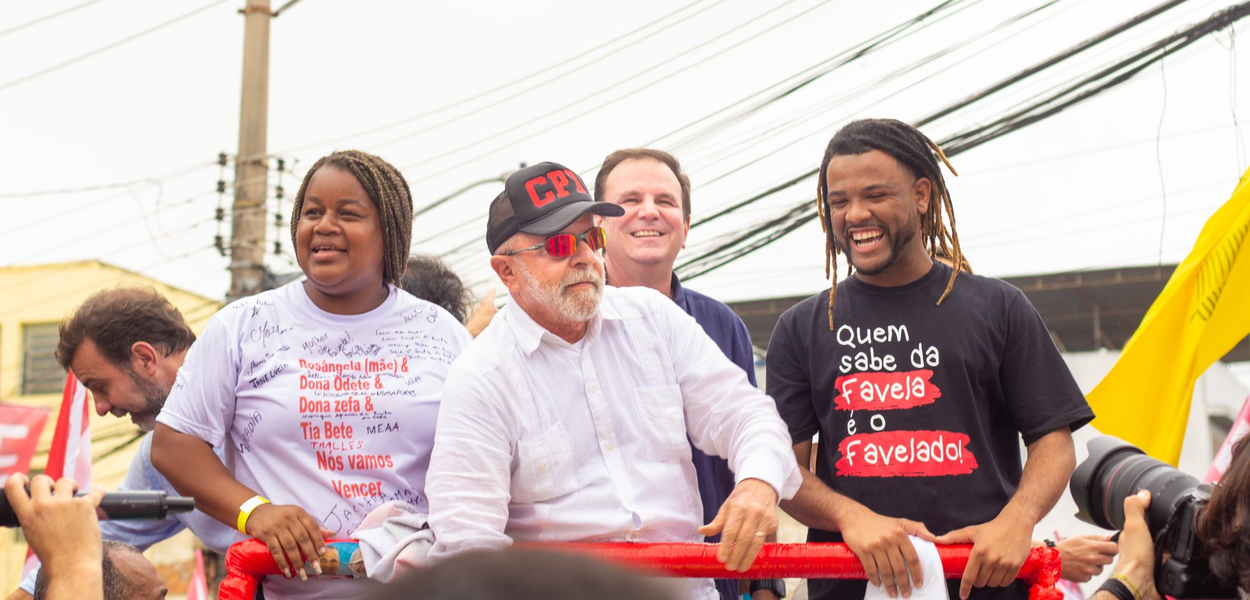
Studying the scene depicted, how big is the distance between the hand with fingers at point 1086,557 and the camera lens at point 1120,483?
0.93 meters

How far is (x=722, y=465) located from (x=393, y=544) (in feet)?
4.29

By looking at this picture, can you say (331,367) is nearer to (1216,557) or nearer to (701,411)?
(701,411)

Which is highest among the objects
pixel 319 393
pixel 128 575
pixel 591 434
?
pixel 319 393

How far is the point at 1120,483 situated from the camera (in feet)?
9.74

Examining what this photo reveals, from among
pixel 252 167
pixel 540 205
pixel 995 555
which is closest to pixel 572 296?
pixel 540 205

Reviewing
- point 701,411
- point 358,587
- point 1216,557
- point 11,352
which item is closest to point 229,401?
point 358,587

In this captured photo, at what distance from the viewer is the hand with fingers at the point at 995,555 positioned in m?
2.63

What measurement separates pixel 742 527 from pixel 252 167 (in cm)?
995

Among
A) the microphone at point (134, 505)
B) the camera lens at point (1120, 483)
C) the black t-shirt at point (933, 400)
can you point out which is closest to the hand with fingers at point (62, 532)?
the microphone at point (134, 505)

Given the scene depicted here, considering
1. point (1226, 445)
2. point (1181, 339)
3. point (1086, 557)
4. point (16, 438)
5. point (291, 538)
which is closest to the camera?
point (291, 538)

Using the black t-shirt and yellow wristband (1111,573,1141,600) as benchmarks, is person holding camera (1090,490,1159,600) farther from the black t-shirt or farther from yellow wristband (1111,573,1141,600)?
the black t-shirt

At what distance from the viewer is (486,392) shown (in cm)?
273
